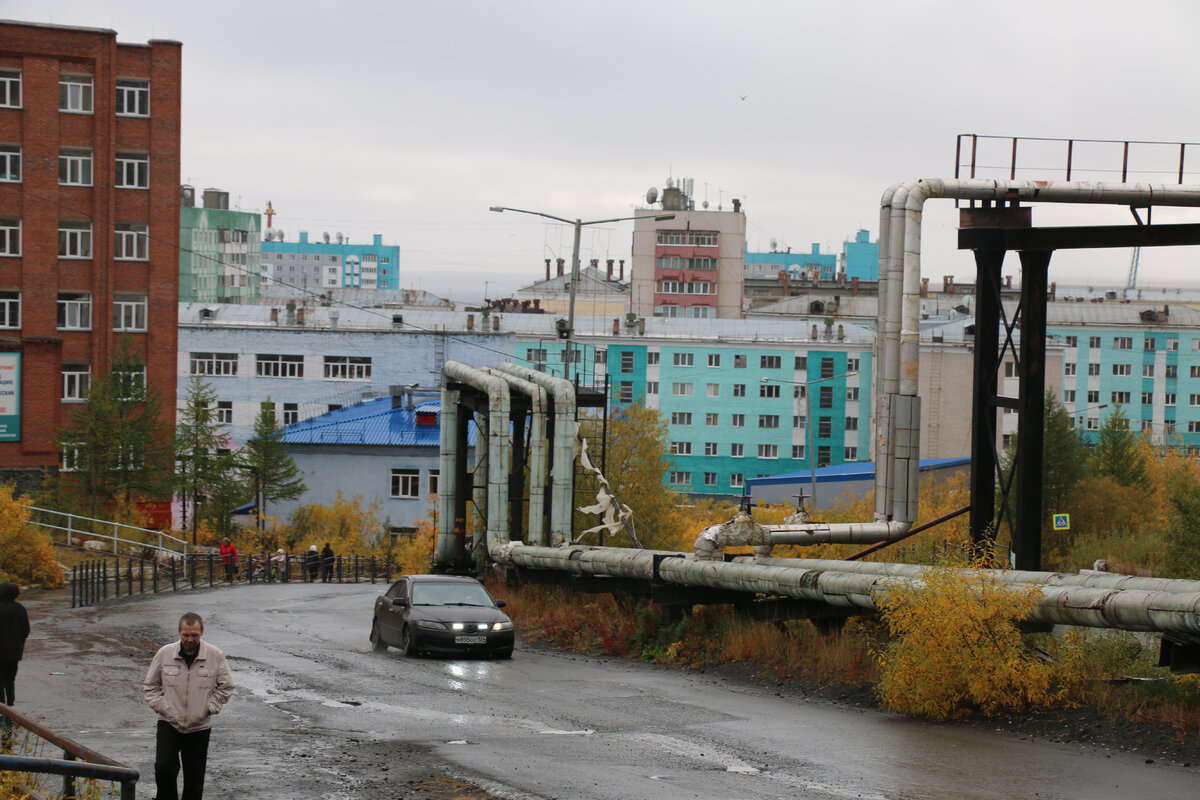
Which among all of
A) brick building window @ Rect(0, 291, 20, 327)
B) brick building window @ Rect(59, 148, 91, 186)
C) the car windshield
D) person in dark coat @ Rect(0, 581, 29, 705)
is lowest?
the car windshield

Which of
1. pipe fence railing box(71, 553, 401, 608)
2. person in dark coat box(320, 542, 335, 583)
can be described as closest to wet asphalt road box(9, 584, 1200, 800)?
pipe fence railing box(71, 553, 401, 608)

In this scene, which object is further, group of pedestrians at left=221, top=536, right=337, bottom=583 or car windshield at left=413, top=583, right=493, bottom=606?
group of pedestrians at left=221, top=536, right=337, bottom=583

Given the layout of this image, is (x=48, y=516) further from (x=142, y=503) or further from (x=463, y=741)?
(x=463, y=741)

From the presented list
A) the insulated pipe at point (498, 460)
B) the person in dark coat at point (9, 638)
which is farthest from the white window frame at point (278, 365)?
the person in dark coat at point (9, 638)

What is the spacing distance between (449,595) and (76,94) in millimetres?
42942

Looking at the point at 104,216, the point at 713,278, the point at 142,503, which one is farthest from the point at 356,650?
the point at 713,278

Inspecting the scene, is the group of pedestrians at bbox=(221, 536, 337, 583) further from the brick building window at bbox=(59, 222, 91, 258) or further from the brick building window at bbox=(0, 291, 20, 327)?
Result: the brick building window at bbox=(59, 222, 91, 258)

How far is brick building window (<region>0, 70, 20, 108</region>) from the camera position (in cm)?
5516

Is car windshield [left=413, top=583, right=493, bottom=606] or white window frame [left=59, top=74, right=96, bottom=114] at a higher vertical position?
white window frame [left=59, top=74, right=96, bottom=114]

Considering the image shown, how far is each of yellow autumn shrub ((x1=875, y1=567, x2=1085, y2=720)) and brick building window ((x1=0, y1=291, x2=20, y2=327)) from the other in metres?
50.0

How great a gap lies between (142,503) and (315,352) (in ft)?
123

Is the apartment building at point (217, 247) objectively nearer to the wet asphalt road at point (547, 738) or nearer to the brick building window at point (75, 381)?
the brick building window at point (75, 381)

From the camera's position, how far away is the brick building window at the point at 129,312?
5778 centimetres

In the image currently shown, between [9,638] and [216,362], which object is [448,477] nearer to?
[9,638]
